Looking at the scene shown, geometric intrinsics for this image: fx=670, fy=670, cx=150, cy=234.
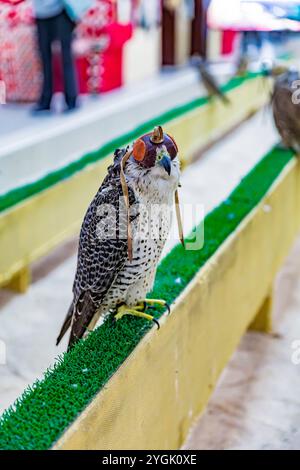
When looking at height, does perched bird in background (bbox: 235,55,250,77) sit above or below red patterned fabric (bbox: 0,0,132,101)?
below

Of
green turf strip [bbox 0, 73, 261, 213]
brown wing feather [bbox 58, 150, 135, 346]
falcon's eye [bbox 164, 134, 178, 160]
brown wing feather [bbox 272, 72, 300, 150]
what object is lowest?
green turf strip [bbox 0, 73, 261, 213]

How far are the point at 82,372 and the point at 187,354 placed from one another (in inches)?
17.6

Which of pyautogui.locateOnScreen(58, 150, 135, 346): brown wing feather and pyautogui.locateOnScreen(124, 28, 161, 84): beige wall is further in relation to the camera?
pyautogui.locateOnScreen(124, 28, 161, 84): beige wall

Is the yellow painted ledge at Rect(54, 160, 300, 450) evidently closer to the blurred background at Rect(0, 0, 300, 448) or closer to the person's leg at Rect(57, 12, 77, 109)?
the blurred background at Rect(0, 0, 300, 448)

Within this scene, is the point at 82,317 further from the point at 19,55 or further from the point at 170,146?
the point at 19,55

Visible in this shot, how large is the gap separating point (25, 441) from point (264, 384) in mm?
1399

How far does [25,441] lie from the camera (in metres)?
1.10

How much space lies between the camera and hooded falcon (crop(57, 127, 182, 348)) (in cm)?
130

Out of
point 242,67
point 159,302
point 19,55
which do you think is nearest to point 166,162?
point 159,302

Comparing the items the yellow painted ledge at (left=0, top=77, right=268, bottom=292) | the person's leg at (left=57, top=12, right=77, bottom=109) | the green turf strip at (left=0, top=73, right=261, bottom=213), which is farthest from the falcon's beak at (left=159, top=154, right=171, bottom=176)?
the person's leg at (left=57, top=12, right=77, bottom=109)

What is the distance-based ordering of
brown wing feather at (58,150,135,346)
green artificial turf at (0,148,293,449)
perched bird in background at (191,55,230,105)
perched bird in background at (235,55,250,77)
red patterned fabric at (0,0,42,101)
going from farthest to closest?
perched bird in background at (235,55,250,77), perched bird in background at (191,55,230,105), red patterned fabric at (0,0,42,101), brown wing feather at (58,150,135,346), green artificial turf at (0,148,293,449)

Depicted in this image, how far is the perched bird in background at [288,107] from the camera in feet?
10.2

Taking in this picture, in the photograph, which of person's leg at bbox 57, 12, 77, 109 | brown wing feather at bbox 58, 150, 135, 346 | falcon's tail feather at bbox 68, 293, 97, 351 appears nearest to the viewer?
brown wing feather at bbox 58, 150, 135, 346

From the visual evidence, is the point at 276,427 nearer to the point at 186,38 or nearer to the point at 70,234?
the point at 70,234
